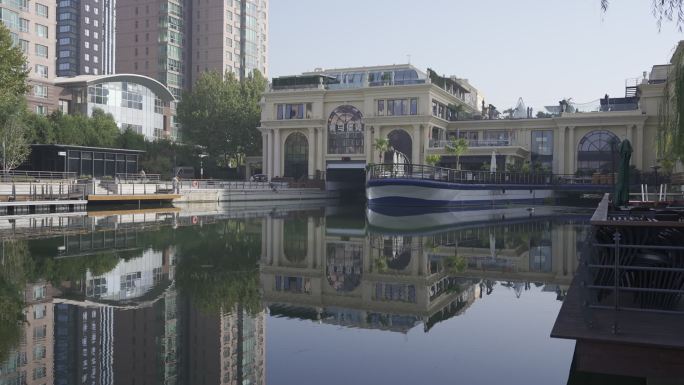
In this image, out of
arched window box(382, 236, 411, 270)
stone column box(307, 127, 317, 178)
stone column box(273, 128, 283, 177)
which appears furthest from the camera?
stone column box(273, 128, 283, 177)

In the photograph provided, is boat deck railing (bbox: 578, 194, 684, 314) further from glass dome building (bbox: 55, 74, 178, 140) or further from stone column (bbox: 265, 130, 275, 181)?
glass dome building (bbox: 55, 74, 178, 140)

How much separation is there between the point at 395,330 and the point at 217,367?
105 inches

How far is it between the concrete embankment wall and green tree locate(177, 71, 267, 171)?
586 inches

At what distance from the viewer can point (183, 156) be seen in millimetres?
69125

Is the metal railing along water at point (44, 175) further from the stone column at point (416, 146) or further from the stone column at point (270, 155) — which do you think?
the stone column at point (416, 146)

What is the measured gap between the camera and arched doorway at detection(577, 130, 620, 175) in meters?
56.8

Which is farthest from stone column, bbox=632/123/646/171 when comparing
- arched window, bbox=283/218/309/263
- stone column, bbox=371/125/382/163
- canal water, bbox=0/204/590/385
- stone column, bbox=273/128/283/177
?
canal water, bbox=0/204/590/385

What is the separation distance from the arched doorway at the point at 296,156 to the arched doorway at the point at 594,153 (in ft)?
86.1

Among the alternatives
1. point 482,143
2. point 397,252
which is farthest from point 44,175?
point 482,143

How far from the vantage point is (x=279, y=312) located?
30.5 feet

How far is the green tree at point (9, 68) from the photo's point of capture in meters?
35.2

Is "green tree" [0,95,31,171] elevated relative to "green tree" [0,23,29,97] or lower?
lower

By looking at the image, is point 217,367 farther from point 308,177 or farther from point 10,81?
point 308,177

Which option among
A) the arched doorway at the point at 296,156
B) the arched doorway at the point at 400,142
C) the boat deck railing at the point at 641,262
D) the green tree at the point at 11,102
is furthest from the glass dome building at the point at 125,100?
the boat deck railing at the point at 641,262
